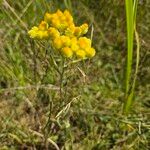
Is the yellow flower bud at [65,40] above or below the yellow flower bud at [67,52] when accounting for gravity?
above

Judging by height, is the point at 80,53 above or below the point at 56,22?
below

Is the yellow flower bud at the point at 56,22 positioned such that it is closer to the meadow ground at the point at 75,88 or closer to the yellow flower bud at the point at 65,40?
the yellow flower bud at the point at 65,40

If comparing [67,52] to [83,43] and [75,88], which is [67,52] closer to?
[83,43]

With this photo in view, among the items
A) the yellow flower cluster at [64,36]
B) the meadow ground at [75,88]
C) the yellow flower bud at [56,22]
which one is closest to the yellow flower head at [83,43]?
the yellow flower cluster at [64,36]

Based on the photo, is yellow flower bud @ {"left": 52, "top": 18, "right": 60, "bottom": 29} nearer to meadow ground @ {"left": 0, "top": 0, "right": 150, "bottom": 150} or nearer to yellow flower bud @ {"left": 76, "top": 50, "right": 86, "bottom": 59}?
yellow flower bud @ {"left": 76, "top": 50, "right": 86, "bottom": 59}

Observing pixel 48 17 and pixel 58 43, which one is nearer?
pixel 58 43

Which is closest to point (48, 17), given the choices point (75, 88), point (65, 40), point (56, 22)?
point (56, 22)
